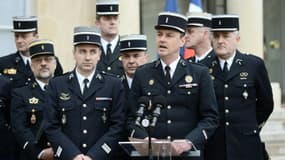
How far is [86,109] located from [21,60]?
178cm

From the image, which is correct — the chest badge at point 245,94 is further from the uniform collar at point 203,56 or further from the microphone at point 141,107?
the microphone at point 141,107

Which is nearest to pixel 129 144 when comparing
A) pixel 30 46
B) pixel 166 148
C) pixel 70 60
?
pixel 166 148

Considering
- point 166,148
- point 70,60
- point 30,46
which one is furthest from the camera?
point 70,60

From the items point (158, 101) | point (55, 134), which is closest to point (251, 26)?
point (55, 134)

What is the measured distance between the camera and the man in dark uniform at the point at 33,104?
679 cm

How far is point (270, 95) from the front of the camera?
690cm

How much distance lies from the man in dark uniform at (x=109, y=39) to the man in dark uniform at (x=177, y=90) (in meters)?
1.22

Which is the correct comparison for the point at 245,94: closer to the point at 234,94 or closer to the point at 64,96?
the point at 234,94

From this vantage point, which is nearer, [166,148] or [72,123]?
[166,148]

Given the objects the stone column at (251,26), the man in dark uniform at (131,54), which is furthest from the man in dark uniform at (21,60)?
the stone column at (251,26)

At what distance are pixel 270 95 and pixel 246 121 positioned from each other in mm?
339

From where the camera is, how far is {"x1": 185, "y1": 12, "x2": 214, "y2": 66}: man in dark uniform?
24.2ft

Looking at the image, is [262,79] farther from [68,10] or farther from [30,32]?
[68,10]

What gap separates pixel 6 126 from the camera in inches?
287
